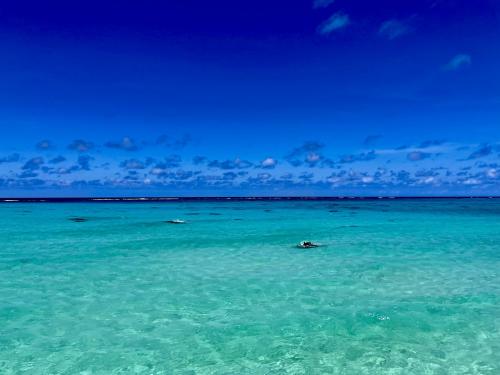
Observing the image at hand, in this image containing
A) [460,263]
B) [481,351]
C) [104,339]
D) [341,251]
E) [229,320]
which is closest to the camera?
[481,351]

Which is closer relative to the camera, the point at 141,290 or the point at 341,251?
the point at 141,290

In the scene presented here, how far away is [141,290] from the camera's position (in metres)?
11.9

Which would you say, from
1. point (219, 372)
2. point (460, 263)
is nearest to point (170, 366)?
point (219, 372)

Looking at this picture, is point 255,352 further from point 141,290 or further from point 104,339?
point 141,290

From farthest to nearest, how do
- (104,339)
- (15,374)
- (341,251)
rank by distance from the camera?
(341,251) → (104,339) → (15,374)

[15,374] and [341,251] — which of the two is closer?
[15,374]

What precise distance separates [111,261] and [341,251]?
36.4 ft

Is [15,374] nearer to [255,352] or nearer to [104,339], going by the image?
[104,339]

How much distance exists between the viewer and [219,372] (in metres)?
6.76

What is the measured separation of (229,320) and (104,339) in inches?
110

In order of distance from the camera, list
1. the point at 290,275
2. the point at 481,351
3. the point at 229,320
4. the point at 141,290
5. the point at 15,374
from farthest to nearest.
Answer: the point at 290,275 < the point at 141,290 < the point at 229,320 < the point at 481,351 < the point at 15,374

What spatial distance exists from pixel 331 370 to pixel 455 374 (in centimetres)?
208

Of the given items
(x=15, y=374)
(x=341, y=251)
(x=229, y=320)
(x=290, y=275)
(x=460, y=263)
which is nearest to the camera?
(x=15, y=374)

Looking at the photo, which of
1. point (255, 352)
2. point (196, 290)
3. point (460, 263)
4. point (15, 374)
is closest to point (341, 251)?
point (460, 263)
